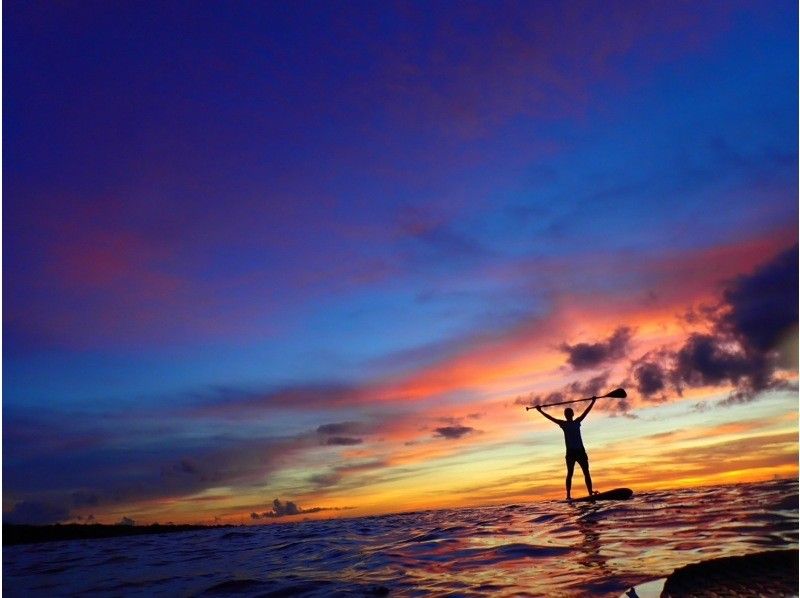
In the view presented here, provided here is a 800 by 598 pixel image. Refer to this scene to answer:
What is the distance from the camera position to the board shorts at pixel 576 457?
22.1m

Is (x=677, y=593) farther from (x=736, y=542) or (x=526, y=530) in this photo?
(x=526, y=530)

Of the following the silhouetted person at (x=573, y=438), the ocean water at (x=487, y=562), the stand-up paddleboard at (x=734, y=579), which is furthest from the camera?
the silhouetted person at (x=573, y=438)

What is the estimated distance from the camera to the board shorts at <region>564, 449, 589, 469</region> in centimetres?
2211

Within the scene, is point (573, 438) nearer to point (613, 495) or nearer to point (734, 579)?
point (613, 495)

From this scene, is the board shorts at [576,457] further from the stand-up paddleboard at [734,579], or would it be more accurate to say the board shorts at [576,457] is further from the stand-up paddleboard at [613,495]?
the stand-up paddleboard at [734,579]

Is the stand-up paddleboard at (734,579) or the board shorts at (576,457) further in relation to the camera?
the board shorts at (576,457)

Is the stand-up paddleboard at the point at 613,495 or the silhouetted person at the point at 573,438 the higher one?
the silhouetted person at the point at 573,438

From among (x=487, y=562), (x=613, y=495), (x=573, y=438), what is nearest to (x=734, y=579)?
(x=487, y=562)

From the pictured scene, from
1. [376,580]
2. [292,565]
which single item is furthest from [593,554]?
[292,565]

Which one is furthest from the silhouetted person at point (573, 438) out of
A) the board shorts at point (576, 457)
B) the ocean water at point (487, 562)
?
the ocean water at point (487, 562)

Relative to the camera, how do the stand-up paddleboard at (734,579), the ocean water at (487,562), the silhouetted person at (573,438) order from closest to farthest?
the stand-up paddleboard at (734,579), the ocean water at (487,562), the silhouetted person at (573,438)

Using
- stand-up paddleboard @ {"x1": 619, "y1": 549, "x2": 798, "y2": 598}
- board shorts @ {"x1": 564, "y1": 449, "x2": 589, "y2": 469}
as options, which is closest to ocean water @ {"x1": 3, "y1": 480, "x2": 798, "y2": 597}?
stand-up paddleboard @ {"x1": 619, "y1": 549, "x2": 798, "y2": 598}

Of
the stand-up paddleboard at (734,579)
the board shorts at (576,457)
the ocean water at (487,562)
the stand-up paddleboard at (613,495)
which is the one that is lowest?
the stand-up paddleboard at (613,495)

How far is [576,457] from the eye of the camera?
22.1 metres
